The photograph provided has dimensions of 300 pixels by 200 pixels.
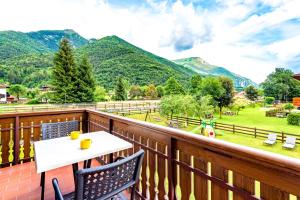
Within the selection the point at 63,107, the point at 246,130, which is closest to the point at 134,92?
the point at 63,107

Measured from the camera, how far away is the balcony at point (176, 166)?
2.76 ft

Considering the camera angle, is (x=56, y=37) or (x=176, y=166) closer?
(x=176, y=166)

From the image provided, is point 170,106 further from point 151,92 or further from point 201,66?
point 201,66

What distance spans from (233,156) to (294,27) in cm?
3884

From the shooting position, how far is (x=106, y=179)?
1.04 metres

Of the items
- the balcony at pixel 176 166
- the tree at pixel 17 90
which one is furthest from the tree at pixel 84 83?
the balcony at pixel 176 166

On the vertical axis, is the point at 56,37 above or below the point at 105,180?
above

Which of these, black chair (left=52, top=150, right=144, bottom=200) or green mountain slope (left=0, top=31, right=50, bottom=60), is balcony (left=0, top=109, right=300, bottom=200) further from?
green mountain slope (left=0, top=31, right=50, bottom=60)

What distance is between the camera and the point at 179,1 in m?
17.3

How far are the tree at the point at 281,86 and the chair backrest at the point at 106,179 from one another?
132 feet

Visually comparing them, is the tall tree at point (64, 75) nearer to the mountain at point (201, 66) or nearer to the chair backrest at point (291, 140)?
the chair backrest at point (291, 140)

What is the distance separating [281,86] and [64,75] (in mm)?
38836

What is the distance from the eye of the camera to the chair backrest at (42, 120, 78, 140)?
7.91 feet

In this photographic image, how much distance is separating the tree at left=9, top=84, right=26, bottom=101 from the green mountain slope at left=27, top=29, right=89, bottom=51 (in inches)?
1102
